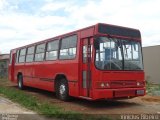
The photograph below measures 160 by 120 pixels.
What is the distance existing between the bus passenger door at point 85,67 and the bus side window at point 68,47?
2.24ft

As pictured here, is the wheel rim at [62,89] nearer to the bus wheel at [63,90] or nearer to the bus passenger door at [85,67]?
the bus wheel at [63,90]

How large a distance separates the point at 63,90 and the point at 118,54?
319cm

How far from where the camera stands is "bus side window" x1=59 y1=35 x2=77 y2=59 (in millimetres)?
13523

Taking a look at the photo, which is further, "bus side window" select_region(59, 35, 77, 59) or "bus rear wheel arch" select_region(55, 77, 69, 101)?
"bus rear wheel arch" select_region(55, 77, 69, 101)

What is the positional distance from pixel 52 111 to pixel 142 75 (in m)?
3.93

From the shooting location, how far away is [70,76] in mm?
13484

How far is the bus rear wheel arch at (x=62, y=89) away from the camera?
14.1 meters

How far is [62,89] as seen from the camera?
47.2 ft

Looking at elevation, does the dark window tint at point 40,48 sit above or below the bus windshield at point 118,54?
above

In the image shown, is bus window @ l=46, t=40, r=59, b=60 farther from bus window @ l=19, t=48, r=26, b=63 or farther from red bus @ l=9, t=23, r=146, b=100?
bus window @ l=19, t=48, r=26, b=63

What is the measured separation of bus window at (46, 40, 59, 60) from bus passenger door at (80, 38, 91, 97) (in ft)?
8.48

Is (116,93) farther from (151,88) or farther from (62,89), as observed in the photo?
(151,88)

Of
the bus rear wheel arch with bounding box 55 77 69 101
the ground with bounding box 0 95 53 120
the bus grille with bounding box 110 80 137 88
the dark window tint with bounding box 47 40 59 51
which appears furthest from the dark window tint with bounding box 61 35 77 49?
the ground with bounding box 0 95 53 120

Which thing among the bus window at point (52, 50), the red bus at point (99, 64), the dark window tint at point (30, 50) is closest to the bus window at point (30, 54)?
the dark window tint at point (30, 50)
